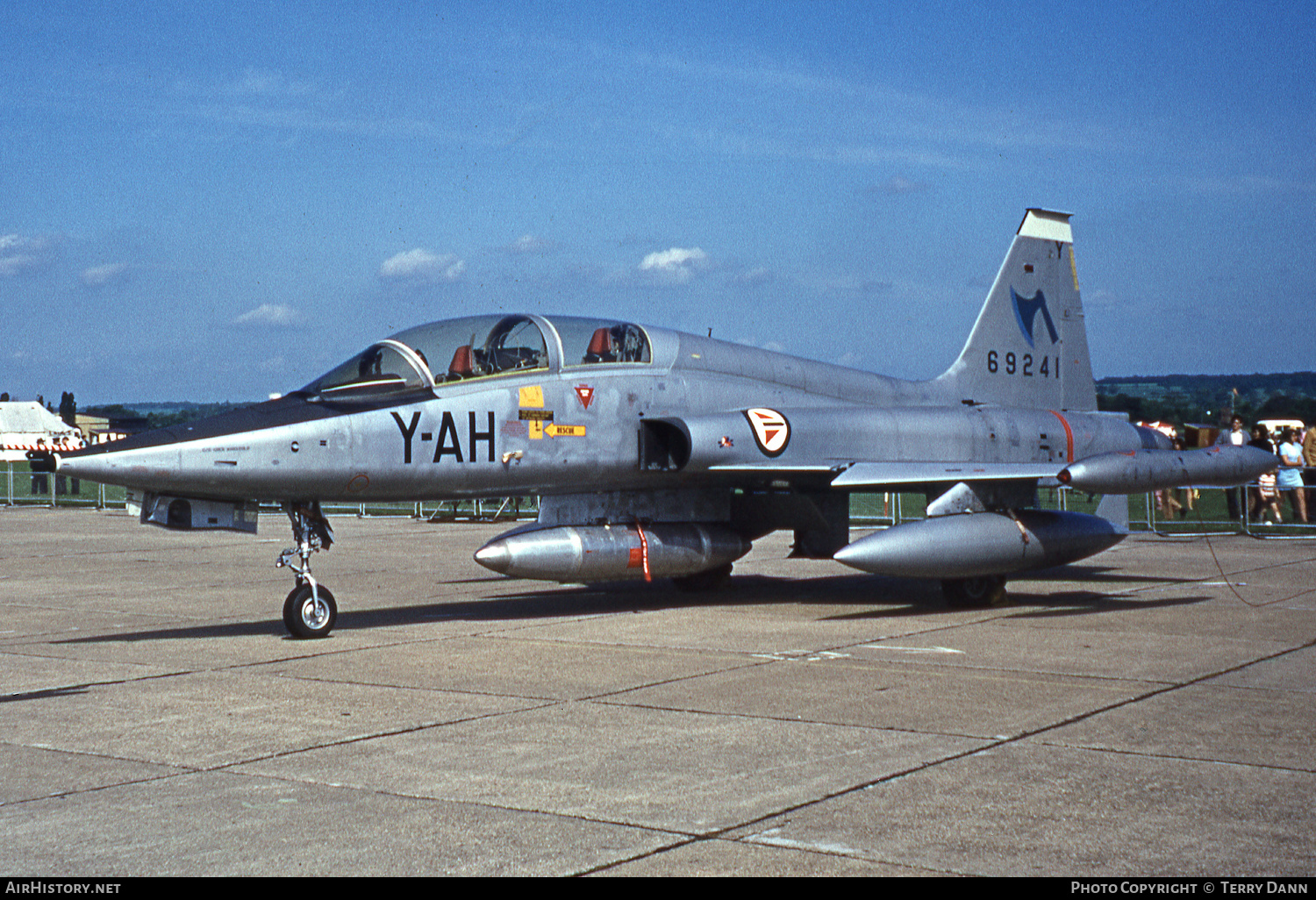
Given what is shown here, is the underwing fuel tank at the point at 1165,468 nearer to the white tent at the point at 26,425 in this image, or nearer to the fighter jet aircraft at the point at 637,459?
the fighter jet aircraft at the point at 637,459

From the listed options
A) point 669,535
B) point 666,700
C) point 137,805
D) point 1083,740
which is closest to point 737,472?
point 669,535

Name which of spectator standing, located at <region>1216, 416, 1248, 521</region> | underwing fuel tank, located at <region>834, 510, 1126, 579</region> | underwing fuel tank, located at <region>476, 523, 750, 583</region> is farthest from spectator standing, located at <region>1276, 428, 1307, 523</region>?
underwing fuel tank, located at <region>476, 523, 750, 583</region>

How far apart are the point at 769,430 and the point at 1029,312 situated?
519 centimetres

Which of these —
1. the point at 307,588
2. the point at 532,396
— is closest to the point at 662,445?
the point at 532,396

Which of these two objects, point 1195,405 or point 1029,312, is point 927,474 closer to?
point 1029,312

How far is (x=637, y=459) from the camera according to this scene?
445 inches

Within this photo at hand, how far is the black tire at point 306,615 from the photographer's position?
953cm

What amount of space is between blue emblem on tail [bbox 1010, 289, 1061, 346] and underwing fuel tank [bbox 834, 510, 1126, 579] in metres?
3.66

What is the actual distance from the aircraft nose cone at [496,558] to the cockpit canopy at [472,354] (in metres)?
1.44

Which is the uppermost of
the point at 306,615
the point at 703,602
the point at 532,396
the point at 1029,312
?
the point at 1029,312

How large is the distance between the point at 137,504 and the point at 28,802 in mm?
4549

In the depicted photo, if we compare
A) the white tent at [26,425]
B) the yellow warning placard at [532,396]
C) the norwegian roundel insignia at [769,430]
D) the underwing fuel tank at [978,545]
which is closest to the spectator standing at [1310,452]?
the underwing fuel tank at [978,545]

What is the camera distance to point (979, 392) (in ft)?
48.5

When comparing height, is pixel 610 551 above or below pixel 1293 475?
below
